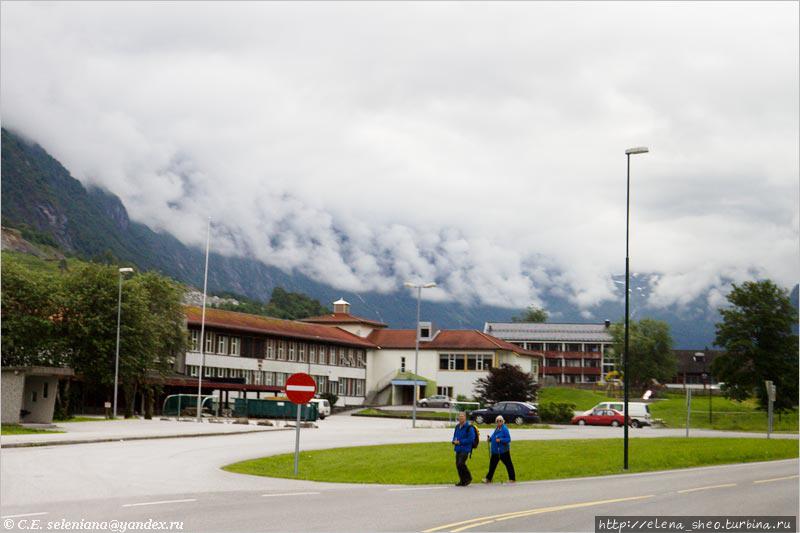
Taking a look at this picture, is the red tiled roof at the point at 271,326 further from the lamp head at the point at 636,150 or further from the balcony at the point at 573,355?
the balcony at the point at 573,355

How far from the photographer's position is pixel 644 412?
66.8 meters

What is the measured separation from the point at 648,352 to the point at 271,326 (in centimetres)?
8583

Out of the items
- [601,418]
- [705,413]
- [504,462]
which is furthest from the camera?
[705,413]

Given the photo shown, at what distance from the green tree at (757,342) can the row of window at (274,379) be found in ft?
116

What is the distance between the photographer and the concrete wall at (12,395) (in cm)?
4581

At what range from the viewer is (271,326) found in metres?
95.7

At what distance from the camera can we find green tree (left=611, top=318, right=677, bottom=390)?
6334 inches

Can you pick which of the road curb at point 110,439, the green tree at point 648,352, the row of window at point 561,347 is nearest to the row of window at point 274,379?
the road curb at point 110,439

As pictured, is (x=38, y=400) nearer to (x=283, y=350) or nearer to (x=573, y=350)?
(x=283, y=350)

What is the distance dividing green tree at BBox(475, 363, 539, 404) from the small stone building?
1458 inches

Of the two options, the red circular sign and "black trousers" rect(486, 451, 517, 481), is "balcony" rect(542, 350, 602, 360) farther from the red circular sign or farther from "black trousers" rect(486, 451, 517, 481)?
the red circular sign

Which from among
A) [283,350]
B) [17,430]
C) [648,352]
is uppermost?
[648,352]

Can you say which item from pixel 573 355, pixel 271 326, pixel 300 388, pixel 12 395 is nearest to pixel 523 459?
pixel 300 388

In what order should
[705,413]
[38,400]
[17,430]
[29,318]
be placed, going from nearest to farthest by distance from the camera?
[17,430] < [38,400] < [29,318] < [705,413]
